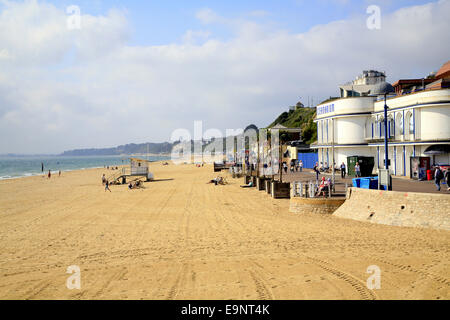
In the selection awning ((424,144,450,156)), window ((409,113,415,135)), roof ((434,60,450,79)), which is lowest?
awning ((424,144,450,156))

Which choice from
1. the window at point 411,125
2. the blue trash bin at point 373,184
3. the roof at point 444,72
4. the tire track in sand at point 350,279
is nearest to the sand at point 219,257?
the tire track in sand at point 350,279

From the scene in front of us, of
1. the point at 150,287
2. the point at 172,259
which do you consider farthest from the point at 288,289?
the point at 172,259

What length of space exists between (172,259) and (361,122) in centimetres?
2327

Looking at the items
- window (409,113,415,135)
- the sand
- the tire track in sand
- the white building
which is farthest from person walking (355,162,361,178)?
the tire track in sand

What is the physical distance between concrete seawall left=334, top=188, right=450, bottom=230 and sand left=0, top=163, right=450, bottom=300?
0.47m

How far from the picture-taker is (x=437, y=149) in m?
20.6

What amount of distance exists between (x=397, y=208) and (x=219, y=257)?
730 centimetres

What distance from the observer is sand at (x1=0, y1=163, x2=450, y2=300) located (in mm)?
7477

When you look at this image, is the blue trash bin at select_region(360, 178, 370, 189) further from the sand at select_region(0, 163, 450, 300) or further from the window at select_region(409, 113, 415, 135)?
the window at select_region(409, 113, 415, 135)

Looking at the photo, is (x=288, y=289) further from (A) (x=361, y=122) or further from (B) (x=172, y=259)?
(A) (x=361, y=122)

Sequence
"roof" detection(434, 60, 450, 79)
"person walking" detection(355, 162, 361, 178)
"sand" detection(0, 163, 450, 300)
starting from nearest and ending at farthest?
1. "sand" detection(0, 163, 450, 300)
2. "person walking" detection(355, 162, 361, 178)
3. "roof" detection(434, 60, 450, 79)

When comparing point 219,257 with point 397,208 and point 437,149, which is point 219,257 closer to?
point 397,208

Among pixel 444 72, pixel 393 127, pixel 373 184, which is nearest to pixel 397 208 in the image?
pixel 373 184

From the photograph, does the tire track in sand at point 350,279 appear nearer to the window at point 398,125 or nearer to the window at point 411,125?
the window at point 411,125
